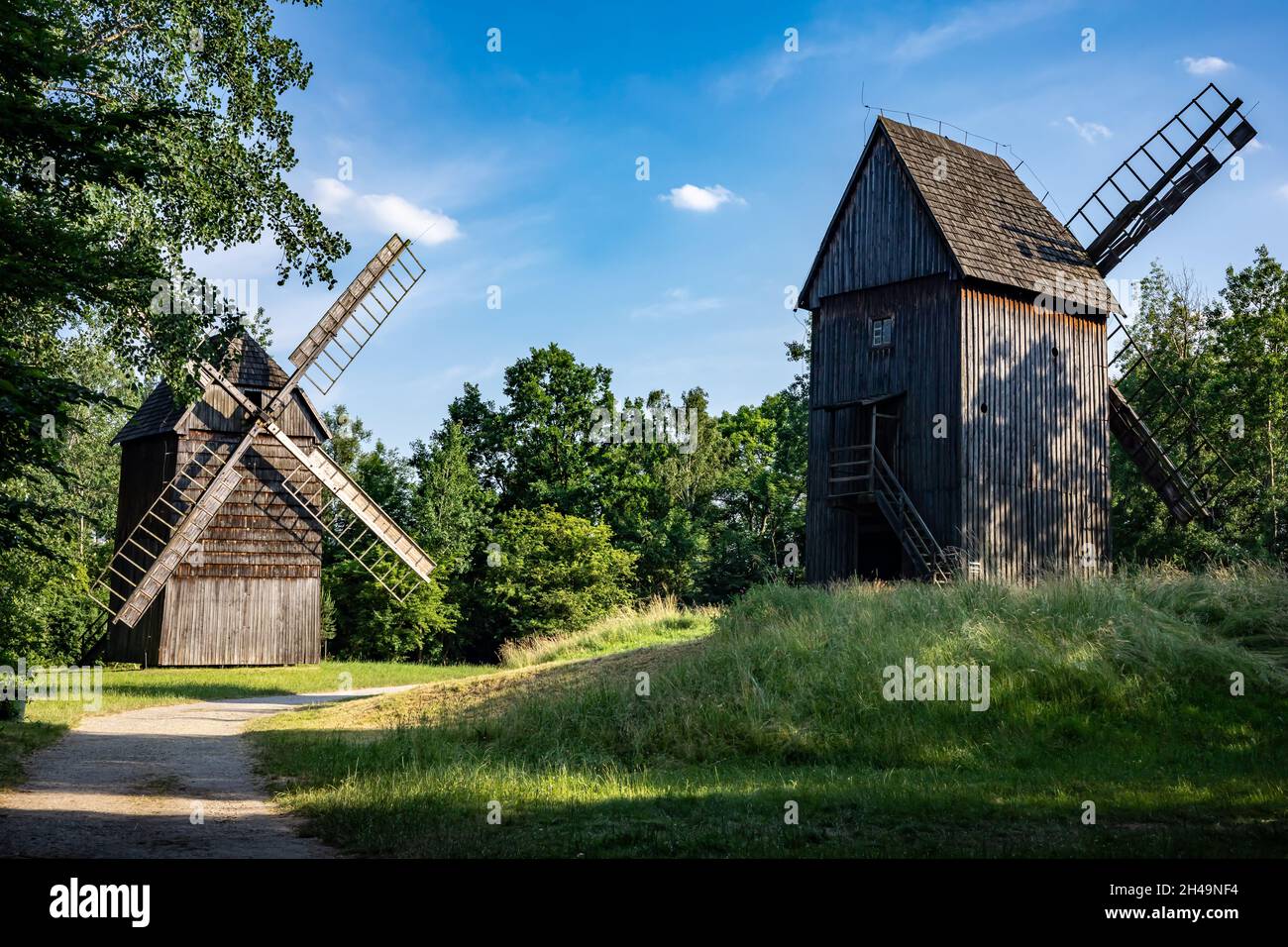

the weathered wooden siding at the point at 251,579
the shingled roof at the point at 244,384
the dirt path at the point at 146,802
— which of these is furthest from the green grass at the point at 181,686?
the shingled roof at the point at 244,384

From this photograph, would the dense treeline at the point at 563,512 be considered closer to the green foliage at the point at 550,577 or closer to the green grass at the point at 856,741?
the green foliage at the point at 550,577

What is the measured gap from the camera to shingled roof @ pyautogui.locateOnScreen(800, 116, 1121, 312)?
82.7 feet

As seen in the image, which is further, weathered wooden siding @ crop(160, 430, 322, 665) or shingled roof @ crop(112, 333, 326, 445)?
shingled roof @ crop(112, 333, 326, 445)

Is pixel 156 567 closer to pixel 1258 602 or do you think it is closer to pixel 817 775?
pixel 817 775

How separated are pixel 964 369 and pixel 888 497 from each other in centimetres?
350

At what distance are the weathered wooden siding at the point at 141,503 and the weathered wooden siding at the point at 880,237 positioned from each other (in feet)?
71.2

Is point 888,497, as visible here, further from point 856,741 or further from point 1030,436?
point 856,741

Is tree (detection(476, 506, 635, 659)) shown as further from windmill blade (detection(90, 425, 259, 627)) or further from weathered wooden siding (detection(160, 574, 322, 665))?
windmill blade (detection(90, 425, 259, 627))

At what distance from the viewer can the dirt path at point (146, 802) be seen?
340 inches

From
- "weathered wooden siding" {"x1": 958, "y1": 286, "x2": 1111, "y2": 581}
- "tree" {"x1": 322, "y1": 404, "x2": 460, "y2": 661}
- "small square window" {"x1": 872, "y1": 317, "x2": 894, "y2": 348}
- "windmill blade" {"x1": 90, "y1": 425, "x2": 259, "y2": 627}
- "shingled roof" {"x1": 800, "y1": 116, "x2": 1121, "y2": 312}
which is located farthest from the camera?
"tree" {"x1": 322, "y1": 404, "x2": 460, "y2": 661}

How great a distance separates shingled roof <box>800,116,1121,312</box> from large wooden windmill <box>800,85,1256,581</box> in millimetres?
50

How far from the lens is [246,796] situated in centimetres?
1130

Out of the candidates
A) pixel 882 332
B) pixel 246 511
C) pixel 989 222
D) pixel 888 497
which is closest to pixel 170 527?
pixel 246 511

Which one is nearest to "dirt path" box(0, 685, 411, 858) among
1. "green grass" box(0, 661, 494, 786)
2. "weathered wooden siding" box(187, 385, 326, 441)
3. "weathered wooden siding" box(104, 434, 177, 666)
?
"green grass" box(0, 661, 494, 786)
